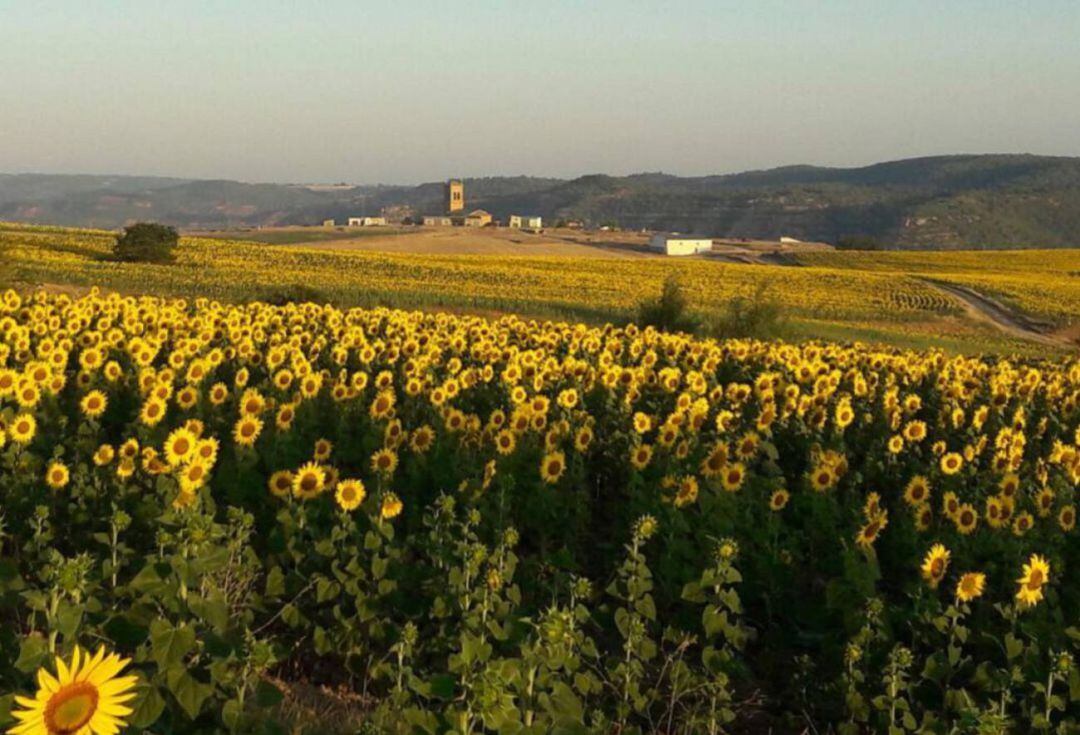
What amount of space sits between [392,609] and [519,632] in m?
1.26

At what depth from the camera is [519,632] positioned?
4.64m

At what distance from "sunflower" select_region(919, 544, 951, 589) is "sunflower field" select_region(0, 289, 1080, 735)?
2cm

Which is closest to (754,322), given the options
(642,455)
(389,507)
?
(642,455)

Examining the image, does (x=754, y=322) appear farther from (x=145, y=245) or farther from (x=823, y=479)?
(x=145, y=245)

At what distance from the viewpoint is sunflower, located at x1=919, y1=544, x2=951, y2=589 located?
5531 millimetres

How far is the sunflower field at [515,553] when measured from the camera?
3695 millimetres

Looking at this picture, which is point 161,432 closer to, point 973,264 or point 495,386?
point 495,386

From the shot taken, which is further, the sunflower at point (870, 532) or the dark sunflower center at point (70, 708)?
the sunflower at point (870, 532)

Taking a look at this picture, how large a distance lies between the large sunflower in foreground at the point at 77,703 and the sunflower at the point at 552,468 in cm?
Answer: 513

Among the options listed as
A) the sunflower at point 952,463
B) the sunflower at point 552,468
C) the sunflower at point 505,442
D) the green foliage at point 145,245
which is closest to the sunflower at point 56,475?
the sunflower at point 505,442

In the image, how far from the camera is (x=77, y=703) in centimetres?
248

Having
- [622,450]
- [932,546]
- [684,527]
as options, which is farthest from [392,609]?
[622,450]

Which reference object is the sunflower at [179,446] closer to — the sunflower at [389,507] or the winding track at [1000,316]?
the sunflower at [389,507]

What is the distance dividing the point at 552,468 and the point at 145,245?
5111 cm
